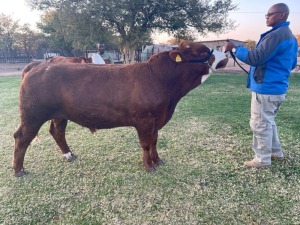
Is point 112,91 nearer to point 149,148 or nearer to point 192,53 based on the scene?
point 149,148

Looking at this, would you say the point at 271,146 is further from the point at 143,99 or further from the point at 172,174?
the point at 143,99

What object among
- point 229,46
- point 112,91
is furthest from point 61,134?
point 229,46

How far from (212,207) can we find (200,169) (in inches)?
34.8

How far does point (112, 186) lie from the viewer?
3250mm

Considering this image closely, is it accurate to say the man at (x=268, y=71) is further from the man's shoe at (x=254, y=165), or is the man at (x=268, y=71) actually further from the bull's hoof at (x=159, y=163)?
the bull's hoof at (x=159, y=163)

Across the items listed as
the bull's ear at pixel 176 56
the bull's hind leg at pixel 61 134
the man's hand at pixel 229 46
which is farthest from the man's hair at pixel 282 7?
the bull's hind leg at pixel 61 134

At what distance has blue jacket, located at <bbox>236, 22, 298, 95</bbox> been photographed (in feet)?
10.3

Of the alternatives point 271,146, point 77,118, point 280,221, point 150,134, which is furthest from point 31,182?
point 271,146

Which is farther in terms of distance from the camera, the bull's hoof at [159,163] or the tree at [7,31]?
the tree at [7,31]

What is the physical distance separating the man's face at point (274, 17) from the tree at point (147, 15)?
13150mm

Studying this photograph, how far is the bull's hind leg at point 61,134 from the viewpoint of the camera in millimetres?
3892

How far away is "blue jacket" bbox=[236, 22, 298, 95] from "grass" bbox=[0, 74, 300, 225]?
47.9 inches

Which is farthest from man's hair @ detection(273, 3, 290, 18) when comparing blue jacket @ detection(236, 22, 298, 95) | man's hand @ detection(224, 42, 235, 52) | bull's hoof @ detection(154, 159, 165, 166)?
bull's hoof @ detection(154, 159, 165, 166)

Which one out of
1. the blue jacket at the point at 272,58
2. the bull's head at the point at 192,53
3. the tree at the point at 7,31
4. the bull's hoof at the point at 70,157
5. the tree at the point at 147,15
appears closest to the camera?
the blue jacket at the point at 272,58
